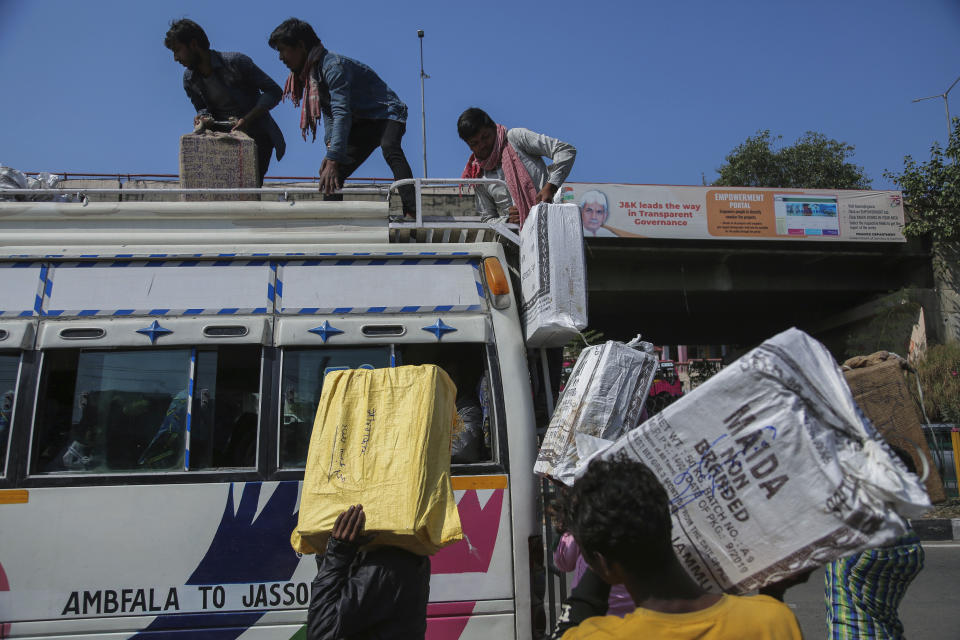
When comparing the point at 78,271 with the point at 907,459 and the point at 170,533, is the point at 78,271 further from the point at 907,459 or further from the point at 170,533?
the point at 907,459

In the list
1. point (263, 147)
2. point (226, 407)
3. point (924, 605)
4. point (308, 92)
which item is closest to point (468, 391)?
point (226, 407)

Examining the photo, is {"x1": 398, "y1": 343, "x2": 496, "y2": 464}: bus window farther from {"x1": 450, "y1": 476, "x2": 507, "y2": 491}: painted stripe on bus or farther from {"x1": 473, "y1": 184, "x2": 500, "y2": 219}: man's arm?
{"x1": 473, "y1": 184, "x2": 500, "y2": 219}: man's arm

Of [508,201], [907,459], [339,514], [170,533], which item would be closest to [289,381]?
[170,533]

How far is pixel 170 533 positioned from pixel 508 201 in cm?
282

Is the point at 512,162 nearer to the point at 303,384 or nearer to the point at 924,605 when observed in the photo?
the point at 303,384

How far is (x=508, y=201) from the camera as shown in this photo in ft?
15.2

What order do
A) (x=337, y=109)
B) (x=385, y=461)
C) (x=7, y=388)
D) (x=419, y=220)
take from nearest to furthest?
(x=385, y=461)
(x=7, y=388)
(x=419, y=220)
(x=337, y=109)

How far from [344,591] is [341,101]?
3746 millimetres

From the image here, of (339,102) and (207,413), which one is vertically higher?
(339,102)

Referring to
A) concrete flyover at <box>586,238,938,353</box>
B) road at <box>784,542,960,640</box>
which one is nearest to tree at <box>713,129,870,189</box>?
concrete flyover at <box>586,238,938,353</box>

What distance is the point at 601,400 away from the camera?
2953 millimetres

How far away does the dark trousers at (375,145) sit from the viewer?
5203 mm

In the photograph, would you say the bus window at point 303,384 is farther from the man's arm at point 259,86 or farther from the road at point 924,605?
the road at point 924,605

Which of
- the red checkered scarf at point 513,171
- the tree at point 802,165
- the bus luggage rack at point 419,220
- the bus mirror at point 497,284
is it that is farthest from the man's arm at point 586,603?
the tree at point 802,165
